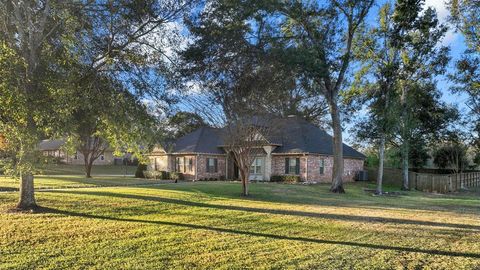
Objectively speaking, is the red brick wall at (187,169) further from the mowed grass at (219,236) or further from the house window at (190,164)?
the mowed grass at (219,236)

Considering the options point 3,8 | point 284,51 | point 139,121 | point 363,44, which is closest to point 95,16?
point 3,8

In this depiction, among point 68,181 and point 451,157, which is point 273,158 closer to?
point 68,181

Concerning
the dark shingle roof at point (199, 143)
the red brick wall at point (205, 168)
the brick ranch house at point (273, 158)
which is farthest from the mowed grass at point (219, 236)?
the dark shingle roof at point (199, 143)

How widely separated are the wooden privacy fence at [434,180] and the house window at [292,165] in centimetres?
1017

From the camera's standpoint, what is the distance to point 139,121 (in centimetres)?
1348

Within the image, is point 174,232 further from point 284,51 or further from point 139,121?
point 284,51

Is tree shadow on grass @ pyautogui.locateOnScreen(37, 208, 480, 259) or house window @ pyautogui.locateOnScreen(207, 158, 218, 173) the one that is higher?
house window @ pyautogui.locateOnScreen(207, 158, 218, 173)

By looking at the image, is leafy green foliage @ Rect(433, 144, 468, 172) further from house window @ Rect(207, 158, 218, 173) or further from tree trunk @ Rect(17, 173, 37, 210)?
tree trunk @ Rect(17, 173, 37, 210)

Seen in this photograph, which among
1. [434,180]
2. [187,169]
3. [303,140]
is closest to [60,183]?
[187,169]

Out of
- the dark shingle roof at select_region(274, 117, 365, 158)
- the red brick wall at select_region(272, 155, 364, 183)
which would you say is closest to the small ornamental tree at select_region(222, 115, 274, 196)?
the dark shingle roof at select_region(274, 117, 365, 158)

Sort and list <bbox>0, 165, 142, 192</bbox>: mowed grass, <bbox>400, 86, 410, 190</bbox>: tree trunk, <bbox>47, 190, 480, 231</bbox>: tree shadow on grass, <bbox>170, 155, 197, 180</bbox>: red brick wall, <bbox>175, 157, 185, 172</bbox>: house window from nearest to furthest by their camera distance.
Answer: <bbox>47, 190, 480, 231</bbox>: tree shadow on grass, <bbox>0, 165, 142, 192</bbox>: mowed grass, <bbox>400, 86, 410, 190</bbox>: tree trunk, <bbox>170, 155, 197, 180</bbox>: red brick wall, <bbox>175, 157, 185, 172</bbox>: house window

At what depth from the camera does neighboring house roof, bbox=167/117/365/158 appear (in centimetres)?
3412

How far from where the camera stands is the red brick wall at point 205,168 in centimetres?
3594

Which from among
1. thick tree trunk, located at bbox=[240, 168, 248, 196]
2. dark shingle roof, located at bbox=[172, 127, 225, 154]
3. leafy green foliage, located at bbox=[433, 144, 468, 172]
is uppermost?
dark shingle roof, located at bbox=[172, 127, 225, 154]
